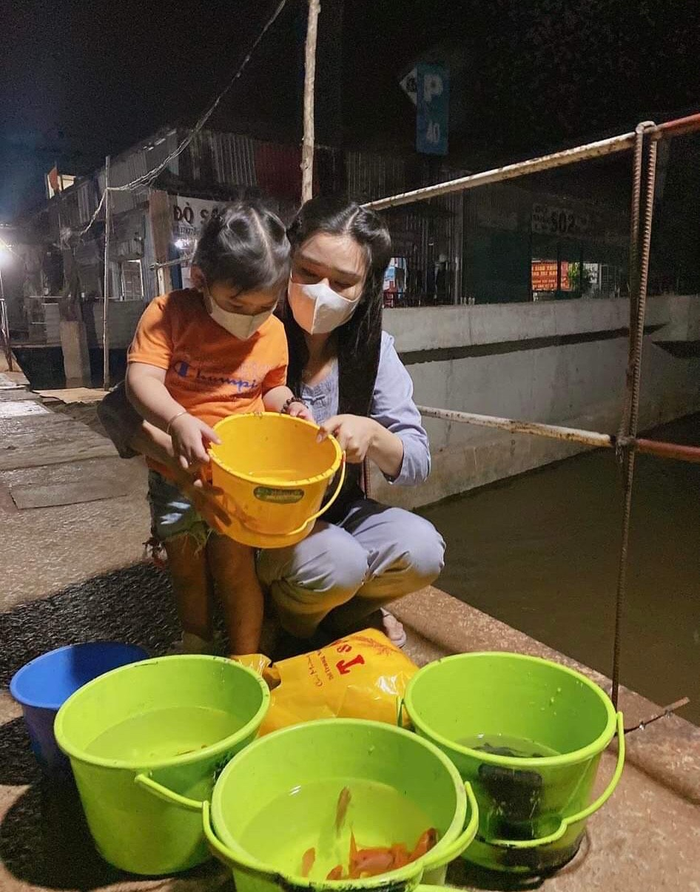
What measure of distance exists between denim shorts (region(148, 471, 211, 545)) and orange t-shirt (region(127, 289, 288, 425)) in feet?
0.73

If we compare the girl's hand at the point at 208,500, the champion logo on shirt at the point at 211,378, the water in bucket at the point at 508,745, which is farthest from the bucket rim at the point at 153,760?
the champion logo on shirt at the point at 211,378

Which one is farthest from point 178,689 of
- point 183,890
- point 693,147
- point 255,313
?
point 693,147

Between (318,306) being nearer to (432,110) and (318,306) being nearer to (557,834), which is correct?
(557,834)

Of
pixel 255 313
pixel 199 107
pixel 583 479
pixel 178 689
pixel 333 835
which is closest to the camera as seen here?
pixel 333 835

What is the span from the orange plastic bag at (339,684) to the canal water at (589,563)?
194 cm

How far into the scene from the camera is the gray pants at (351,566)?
1.63m

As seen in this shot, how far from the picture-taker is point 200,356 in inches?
68.0

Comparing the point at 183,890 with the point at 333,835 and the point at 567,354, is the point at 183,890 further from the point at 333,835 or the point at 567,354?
the point at 567,354

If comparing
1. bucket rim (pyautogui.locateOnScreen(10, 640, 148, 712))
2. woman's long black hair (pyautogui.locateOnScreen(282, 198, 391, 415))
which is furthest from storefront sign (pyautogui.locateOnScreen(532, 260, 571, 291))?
bucket rim (pyautogui.locateOnScreen(10, 640, 148, 712))

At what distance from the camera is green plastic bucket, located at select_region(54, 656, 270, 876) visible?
1.06 metres

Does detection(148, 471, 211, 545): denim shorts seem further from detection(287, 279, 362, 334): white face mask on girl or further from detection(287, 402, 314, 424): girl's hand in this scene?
detection(287, 279, 362, 334): white face mask on girl

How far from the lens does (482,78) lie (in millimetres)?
12789

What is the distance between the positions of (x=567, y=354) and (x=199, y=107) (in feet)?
28.4

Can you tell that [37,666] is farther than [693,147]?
No
